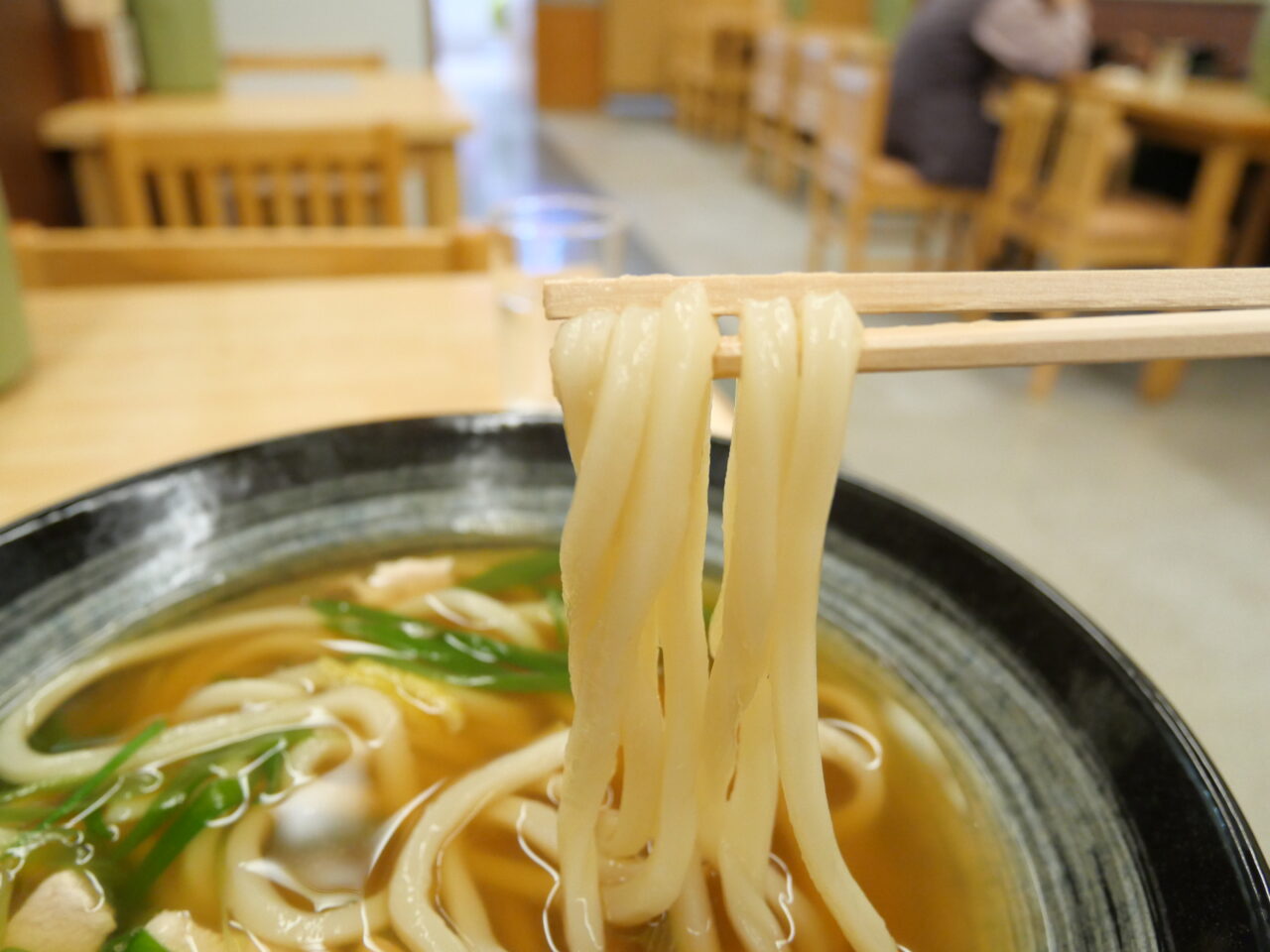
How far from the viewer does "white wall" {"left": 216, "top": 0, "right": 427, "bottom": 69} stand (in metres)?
4.70

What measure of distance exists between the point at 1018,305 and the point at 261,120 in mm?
2770

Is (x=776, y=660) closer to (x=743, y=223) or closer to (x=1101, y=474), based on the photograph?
(x=1101, y=474)

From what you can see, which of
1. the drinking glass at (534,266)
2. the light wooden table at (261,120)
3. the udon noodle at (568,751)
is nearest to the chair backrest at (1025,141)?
the light wooden table at (261,120)

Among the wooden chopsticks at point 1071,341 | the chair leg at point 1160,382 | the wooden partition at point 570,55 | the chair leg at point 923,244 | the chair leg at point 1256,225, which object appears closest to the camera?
the wooden chopsticks at point 1071,341

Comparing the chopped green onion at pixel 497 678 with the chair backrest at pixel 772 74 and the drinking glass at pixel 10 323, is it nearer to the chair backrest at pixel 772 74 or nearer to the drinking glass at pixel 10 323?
the drinking glass at pixel 10 323

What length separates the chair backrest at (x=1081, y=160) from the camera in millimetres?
3072

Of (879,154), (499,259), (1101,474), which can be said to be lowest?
(1101,474)

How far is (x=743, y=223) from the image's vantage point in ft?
18.5

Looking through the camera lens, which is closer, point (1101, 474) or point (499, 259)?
point (499, 259)

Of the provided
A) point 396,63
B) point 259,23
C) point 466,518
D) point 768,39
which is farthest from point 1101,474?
point 768,39

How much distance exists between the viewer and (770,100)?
666 cm

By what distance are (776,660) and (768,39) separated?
695 cm

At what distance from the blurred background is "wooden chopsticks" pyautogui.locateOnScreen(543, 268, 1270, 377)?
0.95 feet

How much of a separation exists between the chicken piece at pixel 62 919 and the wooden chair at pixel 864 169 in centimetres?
391
